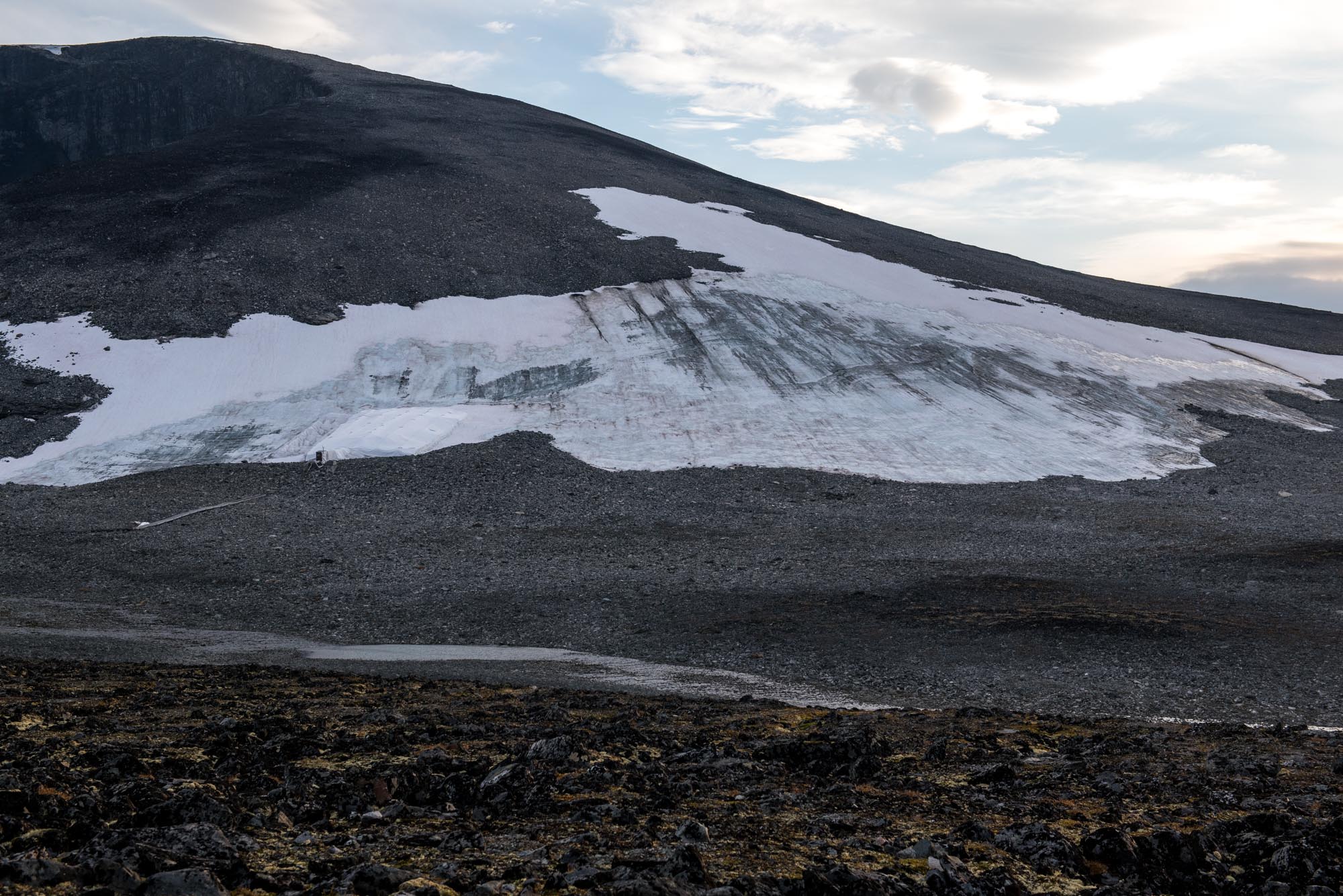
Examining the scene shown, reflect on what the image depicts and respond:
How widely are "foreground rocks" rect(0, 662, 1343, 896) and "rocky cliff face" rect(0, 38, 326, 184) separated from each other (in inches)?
3099

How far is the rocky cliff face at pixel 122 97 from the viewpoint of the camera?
77.2 meters

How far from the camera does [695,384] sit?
39062mm

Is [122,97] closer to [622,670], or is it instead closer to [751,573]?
[751,573]

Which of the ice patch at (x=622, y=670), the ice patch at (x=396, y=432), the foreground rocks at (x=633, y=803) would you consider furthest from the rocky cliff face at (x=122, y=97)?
the foreground rocks at (x=633, y=803)

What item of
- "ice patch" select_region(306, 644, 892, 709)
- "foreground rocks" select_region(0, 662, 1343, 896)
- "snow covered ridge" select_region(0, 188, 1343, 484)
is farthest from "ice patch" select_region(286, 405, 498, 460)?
"foreground rocks" select_region(0, 662, 1343, 896)

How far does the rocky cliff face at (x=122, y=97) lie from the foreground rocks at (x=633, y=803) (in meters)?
78.7

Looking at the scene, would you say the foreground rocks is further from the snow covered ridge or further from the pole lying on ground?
the snow covered ridge

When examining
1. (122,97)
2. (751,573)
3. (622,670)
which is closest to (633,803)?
(622,670)

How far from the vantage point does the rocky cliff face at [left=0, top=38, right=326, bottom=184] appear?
3041 inches

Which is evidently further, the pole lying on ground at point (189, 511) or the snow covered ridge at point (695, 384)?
the snow covered ridge at point (695, 384)

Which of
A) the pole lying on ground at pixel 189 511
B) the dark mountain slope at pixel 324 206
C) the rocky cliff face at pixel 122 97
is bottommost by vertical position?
the pole lying on ground at pixel 189 511

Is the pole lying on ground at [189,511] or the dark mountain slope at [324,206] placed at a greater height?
the dark mountain slope at [324,206]

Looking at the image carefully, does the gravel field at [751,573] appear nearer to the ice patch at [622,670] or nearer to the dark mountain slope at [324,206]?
the ice patch at [622,670]

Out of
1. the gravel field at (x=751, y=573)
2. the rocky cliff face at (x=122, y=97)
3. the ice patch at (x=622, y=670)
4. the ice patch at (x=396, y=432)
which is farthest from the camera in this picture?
the rocky cliff face at (x=122, y=97)
